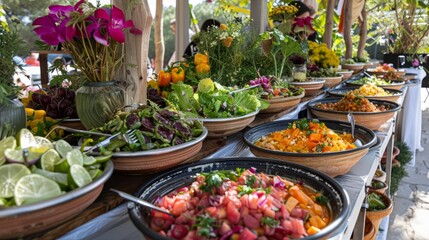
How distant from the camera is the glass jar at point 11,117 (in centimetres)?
97

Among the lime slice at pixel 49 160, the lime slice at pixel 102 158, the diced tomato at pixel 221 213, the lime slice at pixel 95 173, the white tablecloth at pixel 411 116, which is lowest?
the white tablecloth at pixel 411 116

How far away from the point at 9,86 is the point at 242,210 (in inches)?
28.1

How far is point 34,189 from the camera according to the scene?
0.71 m

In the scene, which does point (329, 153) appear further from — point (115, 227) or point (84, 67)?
point (84, 67)

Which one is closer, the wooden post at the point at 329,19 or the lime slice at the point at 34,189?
the lime slice at the point at 34,189

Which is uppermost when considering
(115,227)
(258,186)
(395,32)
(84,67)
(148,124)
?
(395,32)

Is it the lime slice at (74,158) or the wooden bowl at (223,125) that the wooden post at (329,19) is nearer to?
the wooden bowl at (223,125)

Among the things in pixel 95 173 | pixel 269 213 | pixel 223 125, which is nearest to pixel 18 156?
pixel 95 173

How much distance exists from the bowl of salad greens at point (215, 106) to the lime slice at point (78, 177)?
61cm

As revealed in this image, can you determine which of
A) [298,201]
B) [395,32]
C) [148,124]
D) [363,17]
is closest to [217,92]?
[148,124]

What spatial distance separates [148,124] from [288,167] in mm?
448

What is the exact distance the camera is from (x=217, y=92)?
64.2 inches

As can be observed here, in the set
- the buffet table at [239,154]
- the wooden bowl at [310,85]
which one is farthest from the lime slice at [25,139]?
the wooden bowl at [310,85]

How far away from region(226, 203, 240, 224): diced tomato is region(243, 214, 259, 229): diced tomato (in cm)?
2
